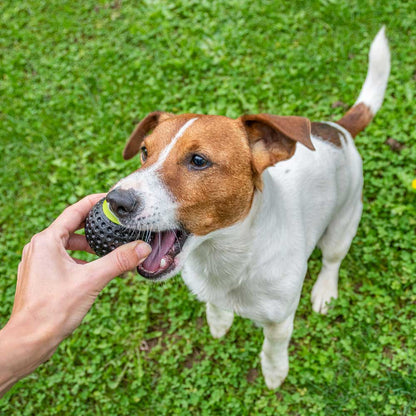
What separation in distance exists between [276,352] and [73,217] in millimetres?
2039

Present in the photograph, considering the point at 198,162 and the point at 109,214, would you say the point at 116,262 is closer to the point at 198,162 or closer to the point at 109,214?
the point at 109,214

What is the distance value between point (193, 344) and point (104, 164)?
2468mm

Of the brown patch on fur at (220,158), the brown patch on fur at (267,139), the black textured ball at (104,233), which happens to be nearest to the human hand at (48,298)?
the black textured ball at (104,233)

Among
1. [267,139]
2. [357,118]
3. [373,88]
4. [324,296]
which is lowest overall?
[324,296]

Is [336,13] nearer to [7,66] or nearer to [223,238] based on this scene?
[223,238]

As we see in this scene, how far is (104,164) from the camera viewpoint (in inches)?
220

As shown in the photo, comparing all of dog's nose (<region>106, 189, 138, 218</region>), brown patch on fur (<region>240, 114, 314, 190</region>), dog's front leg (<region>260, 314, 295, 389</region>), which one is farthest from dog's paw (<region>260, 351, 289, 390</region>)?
dog's nose (<region>106, 189, 138, 218</region>)

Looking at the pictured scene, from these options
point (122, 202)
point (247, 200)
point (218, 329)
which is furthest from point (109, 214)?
point (218, 329)

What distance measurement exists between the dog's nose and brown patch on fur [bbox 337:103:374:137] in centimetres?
238

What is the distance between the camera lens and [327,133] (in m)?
3.70

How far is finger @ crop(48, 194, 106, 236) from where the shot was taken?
2.78 m

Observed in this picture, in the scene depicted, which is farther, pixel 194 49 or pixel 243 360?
pixel 194 49

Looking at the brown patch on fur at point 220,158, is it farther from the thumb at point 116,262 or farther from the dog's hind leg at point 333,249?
the dog's hind leg at point 333,249

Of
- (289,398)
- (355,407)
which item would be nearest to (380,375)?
(355,407)
